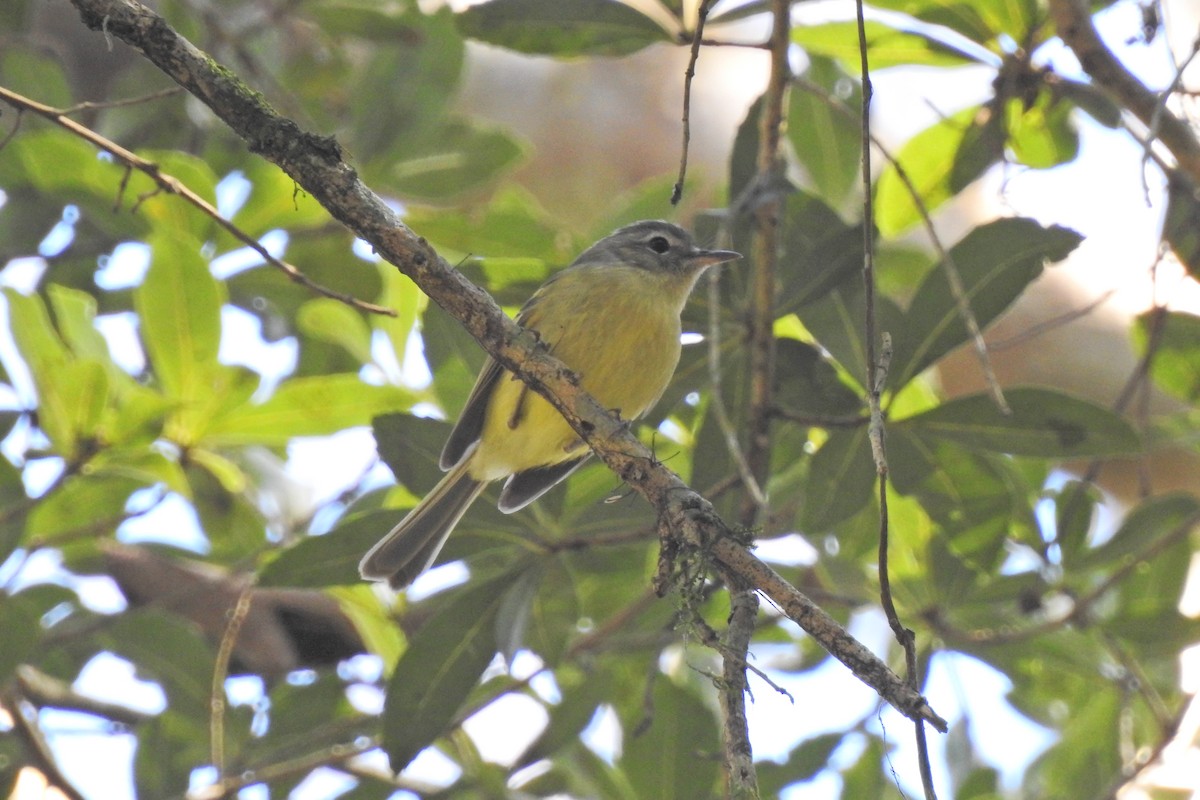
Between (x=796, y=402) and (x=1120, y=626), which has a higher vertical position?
(x=796, y=402)

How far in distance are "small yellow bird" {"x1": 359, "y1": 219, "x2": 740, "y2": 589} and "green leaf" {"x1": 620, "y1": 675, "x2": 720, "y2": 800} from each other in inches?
30.0

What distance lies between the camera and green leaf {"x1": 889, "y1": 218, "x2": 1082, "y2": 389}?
3121 millimetres

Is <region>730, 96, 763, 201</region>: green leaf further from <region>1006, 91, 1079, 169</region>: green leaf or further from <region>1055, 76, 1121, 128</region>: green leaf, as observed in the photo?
<region>1006, 91, 1079, 169</region>: green leaf

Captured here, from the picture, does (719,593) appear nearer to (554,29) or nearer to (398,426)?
(398,426)

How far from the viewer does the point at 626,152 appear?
7.54 m

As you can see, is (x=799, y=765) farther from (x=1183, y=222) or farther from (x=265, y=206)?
(x=265, y=206)

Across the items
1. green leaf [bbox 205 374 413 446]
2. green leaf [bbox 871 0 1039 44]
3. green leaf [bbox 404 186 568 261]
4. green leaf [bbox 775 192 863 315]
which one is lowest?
green leaf [bbox 775 192 863 315]

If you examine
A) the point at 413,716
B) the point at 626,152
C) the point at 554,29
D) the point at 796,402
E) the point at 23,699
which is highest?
the point at 626,152

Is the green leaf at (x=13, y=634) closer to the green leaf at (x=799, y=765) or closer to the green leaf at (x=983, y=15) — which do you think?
the green leaf at (x=799, y=765)

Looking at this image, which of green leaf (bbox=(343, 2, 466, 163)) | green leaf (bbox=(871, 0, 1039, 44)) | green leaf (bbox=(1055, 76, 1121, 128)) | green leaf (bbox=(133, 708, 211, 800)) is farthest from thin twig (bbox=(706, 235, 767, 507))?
green leaf (bbox=(133, 708, 211, 800))

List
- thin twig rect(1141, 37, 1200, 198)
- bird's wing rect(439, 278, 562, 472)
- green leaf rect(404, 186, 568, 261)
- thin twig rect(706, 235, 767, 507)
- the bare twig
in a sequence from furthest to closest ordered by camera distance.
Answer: green leaf rect(404, 186, 568, 261) < the bare twig < bird's wing rect(439, 278, 562, 472) < thin twig rect(706, 235, 767, 507) < thin twig rect(1141, 37, 1200, 198)

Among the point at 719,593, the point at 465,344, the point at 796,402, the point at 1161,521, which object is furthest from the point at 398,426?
the point at 1161,521

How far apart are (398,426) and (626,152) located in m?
4.55

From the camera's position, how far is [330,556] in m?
3.36
